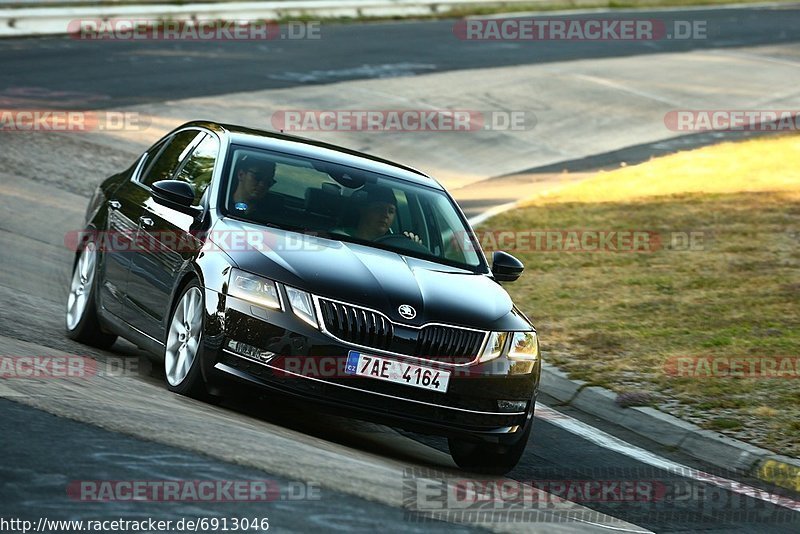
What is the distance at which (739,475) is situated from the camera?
8586 millimetres

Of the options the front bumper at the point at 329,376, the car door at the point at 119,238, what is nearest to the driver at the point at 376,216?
the front bumper at the point at 329,376

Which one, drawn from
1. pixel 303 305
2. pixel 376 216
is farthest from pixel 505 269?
pixel 303 305

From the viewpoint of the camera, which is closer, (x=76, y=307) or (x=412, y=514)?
(x=412, y=514)

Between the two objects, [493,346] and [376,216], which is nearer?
[493,346]

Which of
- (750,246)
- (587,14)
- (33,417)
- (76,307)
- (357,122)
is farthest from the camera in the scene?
(587,14)

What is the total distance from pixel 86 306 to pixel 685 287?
632cm

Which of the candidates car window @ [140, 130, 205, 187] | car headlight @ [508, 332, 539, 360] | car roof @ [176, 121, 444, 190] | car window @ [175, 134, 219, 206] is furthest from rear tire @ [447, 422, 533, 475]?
car window @ [140, 130, 205, 187]

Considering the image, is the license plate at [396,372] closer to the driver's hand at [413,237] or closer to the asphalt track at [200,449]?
the asphalt track at [200,449]

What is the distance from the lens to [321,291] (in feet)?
23.5

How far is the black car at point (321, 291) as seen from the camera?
23.5 ft

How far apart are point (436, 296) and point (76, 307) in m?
3.40

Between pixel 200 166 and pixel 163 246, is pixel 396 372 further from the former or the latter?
pixel 200 166

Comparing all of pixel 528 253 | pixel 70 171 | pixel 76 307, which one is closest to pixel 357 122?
pixel 70 171

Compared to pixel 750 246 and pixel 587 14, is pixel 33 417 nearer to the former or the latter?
pixel 750 246
